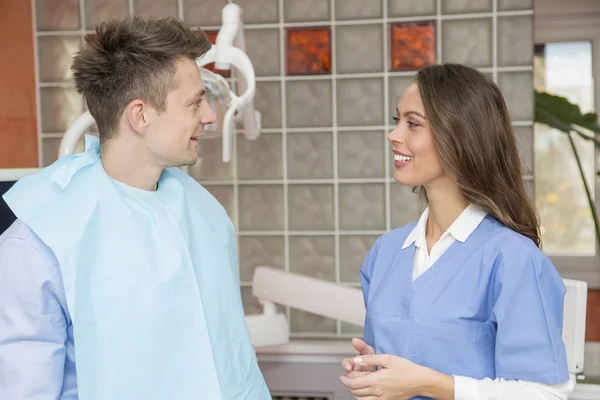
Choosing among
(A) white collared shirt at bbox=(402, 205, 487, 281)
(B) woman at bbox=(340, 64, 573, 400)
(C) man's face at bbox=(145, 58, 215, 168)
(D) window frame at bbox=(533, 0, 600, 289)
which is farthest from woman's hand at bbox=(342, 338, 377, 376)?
(D) window frame at bbox=(533, 0, 600, 289)

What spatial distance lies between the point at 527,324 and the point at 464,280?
137 mm

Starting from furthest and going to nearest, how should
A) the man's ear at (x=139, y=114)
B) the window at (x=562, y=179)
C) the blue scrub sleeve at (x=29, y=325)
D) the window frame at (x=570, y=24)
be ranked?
1. the window at (x=562, y=179)
2. the window frame at (x=570, y=24)
3. the man's ear at (x=139, y=114)
4. the blue scrub sleeve at (x=29, y=325)

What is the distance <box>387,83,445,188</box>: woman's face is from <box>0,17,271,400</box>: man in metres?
0.39

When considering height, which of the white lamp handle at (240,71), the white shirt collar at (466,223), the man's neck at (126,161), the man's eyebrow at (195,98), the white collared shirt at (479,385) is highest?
the white lamp handle at (240,71)

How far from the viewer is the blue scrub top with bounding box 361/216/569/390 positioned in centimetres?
117

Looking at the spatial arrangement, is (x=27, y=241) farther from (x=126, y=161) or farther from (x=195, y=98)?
(x=195, y=98)

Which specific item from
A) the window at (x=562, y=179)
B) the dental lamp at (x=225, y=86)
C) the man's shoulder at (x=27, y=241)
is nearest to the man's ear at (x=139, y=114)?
the man's shoulder at (x=27, y=241)

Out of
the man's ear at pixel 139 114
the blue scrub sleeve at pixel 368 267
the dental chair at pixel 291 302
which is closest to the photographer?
the man's ear at pixel 139 114

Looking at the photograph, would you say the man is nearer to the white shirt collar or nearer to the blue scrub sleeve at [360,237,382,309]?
the blue scrub sleeve at [360,237,382,309]

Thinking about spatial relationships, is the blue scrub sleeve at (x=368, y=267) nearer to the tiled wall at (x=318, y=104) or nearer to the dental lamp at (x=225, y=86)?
the dental lamp at (x=225, y=86)

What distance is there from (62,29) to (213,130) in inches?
47.3

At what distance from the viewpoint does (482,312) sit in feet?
4.01

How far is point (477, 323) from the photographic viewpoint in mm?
1222

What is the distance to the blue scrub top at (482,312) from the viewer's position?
1.17 meters
